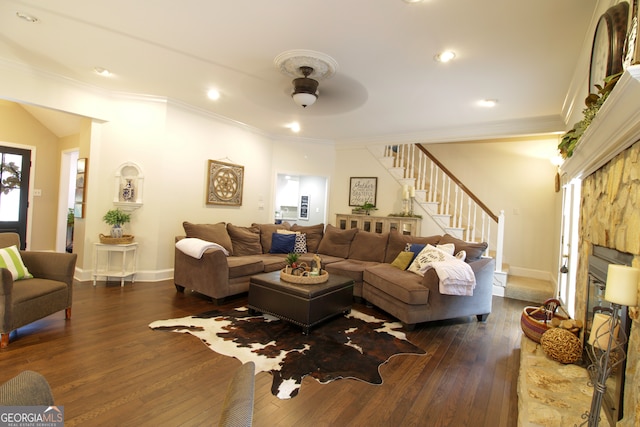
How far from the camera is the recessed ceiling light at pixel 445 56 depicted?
9.10 ft

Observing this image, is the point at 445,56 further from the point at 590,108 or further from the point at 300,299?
the point at 300,299

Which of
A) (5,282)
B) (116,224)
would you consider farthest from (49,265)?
(116,224)

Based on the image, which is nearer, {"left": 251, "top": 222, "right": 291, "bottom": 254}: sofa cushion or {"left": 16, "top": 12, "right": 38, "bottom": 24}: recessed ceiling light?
{"left": 16, "top": 12, "right": 38, "bottom": 24}: recessed ceiling light

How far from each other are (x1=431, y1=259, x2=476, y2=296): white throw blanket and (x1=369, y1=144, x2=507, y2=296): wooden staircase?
2.20 meters

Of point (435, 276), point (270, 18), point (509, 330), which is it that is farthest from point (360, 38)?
point (509, 330)

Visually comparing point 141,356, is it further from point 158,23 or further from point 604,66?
point 604,66

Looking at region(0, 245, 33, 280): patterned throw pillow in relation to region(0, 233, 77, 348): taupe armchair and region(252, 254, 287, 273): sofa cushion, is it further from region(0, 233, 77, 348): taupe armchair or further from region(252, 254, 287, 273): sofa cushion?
region(252, 254, 287, 273): sofa cushion

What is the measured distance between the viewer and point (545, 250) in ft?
18.1

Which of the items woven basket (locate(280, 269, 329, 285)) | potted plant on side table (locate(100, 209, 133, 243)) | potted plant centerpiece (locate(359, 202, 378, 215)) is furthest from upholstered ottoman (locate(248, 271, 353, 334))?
potted plant centerpiece (locate(359, 202, 378, 215))

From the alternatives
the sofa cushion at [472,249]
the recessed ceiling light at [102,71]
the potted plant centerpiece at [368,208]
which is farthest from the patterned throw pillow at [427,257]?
the recessed ceiling light at [102,71]

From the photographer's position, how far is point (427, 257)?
382cm

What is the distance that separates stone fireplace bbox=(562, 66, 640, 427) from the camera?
3.94 feet

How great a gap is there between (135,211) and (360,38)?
151 inches

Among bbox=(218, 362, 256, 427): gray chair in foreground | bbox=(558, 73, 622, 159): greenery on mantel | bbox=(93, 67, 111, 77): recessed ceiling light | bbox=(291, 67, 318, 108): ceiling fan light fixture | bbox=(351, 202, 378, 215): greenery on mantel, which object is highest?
bbox=(93, 67, 111, 77): recessed ceiling light
